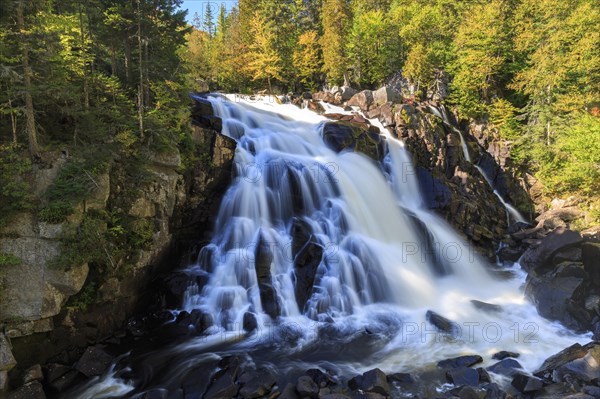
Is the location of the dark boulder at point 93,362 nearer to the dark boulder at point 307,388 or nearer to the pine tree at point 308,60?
the dark boulder at point 307,388

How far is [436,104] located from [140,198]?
Result: 78.6 ft

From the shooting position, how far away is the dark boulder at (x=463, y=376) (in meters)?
9.00

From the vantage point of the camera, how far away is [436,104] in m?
28.6

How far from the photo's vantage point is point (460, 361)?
995 centimetres

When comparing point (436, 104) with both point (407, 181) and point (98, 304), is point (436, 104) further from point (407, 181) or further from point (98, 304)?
point (98, 304)

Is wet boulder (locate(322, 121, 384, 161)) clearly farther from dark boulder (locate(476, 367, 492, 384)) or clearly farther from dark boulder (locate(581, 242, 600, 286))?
dark boulder (locate(476, 367, 492, 384))

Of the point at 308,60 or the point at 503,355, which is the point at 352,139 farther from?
the point at 308,60

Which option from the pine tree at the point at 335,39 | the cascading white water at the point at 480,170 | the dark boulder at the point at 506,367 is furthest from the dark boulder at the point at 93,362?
the pine tree at the point at 335,39

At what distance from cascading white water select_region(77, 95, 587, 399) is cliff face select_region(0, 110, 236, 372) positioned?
1516 millimetres

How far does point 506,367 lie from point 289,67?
31830 millimetres

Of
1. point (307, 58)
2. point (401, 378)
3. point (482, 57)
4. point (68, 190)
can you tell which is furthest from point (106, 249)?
point (307, 58)

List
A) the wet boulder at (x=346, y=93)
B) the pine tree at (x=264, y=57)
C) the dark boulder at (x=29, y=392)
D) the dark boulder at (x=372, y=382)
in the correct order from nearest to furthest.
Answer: the dark boulder at (x=29, y=392), the dark boulder at (x=372, y=382), the wet boulder at (x=346, y=93), the pine tree at (x=264, y=57)

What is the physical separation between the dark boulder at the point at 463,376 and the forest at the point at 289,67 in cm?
1125

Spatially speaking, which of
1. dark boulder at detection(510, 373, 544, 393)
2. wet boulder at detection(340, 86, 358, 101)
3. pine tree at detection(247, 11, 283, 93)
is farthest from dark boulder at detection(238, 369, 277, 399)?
pine tree at detection(247, 11, 283, 93)
